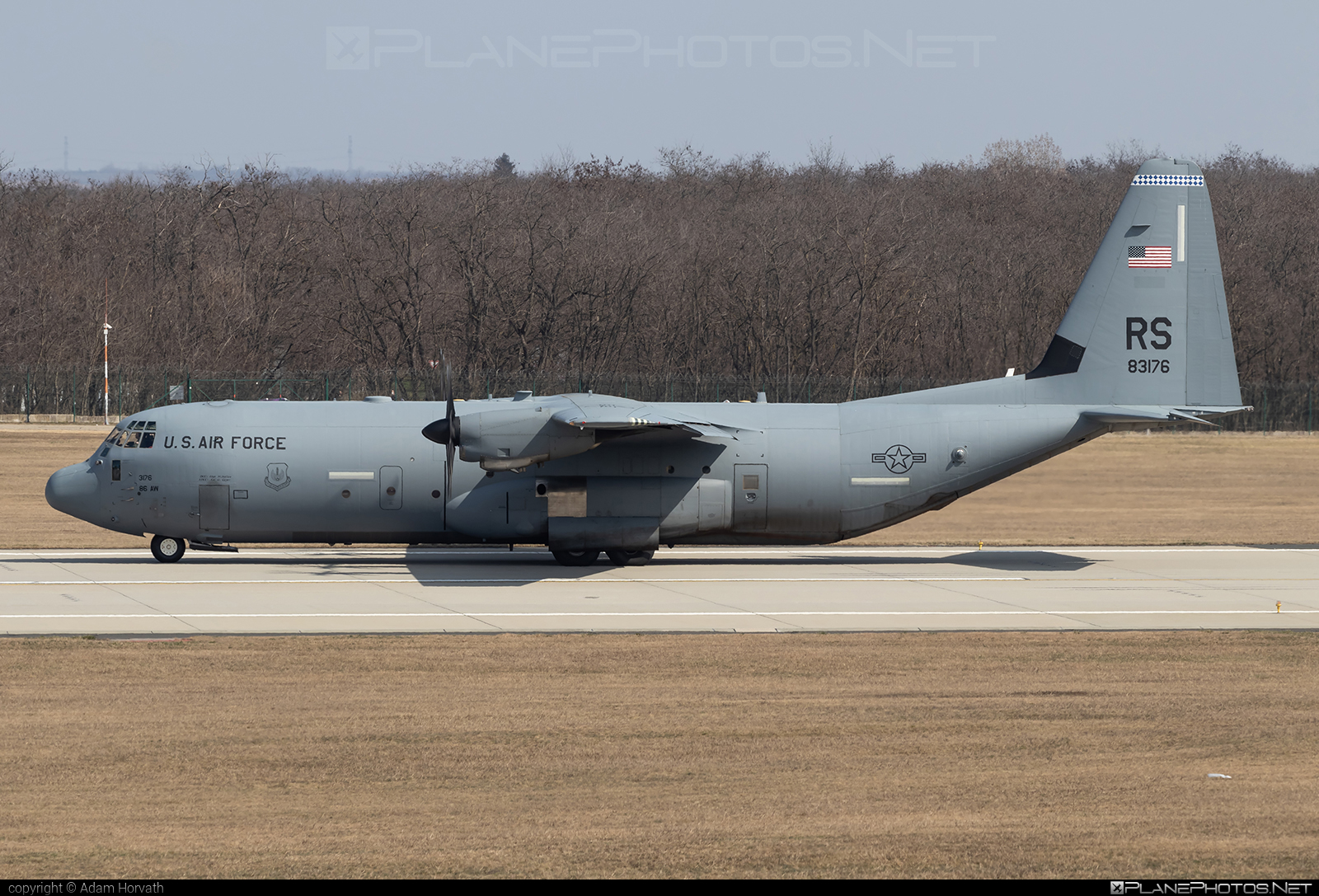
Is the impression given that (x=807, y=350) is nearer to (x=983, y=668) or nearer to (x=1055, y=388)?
(x=1055, y=388)

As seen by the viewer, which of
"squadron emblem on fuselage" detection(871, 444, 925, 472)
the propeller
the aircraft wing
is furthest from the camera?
"squadron emblem on fuselage" detection(871, 444, 925, 472)

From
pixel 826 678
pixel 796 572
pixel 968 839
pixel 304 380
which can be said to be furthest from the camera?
pixel 304 380

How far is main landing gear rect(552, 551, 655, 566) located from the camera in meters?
29.0

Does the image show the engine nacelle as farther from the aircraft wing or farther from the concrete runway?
the concrete runway

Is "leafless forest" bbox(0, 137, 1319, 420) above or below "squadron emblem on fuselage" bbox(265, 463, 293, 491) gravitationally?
above

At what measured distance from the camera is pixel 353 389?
60750mm

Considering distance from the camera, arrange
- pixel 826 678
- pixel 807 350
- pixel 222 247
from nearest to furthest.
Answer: pixel 826 678 < pixel 807 350 < pixel 222 247

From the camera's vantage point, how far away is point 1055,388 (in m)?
29.9

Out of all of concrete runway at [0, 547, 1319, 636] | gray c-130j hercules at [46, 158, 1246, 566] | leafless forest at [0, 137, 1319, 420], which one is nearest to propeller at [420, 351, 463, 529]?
gray c-130j hercules at [46, 158, 1246, 566]

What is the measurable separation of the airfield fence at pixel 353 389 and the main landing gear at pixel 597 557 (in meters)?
28.5

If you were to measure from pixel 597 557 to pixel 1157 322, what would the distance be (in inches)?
544

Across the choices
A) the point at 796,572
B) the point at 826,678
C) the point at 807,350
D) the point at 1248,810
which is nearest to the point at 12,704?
the point at 826,678

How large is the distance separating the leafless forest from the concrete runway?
3708cm

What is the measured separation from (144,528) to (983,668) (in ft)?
63.6
